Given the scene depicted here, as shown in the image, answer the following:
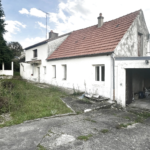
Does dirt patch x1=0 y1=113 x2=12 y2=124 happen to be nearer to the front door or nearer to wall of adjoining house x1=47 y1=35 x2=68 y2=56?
the front door

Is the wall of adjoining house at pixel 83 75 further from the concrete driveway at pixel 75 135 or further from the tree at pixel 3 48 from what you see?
the tree at pixel 3 48

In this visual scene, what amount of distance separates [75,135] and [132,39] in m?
8.31

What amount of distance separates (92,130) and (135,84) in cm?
811

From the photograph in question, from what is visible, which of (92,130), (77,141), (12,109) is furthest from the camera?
(12,109)

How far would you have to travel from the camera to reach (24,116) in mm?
5582

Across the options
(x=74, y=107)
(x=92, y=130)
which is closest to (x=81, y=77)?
(x=74, y=107)

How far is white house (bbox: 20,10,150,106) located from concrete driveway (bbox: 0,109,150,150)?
3142mm

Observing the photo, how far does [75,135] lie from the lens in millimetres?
4125

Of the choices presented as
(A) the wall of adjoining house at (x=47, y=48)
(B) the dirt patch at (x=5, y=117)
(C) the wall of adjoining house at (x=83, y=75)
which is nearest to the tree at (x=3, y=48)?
(A) the wall of adjoining house at (x=47, y=48)

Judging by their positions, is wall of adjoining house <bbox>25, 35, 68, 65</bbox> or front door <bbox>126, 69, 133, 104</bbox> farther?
wall of adjoining house <bbox>25, 35, 68, 65</bbox>

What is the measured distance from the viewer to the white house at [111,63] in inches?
316

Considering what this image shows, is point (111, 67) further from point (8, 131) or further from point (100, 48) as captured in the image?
point (8, 131)

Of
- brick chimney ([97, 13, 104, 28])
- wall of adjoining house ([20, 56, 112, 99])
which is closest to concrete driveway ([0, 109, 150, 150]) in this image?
wall of adjoining house ([20, 56, 112, 99])

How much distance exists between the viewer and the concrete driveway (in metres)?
3.52
